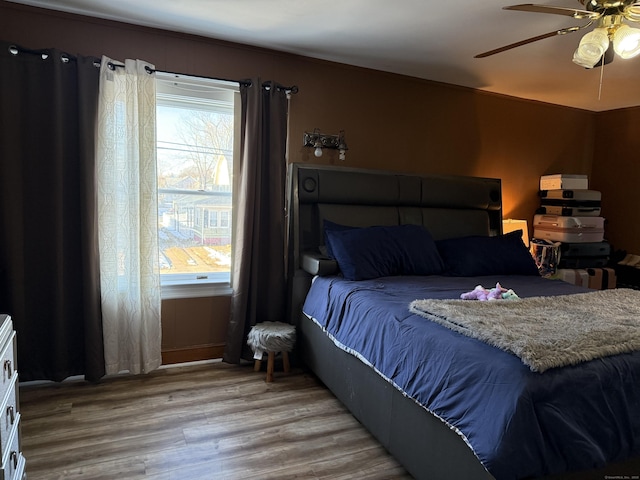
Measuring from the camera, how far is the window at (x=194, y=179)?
3.06 meters

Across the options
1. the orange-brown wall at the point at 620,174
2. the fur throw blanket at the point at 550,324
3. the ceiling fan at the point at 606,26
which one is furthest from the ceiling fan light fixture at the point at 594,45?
the orange-brown wall at the point at 620,174

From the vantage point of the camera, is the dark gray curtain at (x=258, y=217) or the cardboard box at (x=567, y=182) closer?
the dark gray curtain at (x=258, y=217)

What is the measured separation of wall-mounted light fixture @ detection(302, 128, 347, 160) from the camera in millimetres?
3363

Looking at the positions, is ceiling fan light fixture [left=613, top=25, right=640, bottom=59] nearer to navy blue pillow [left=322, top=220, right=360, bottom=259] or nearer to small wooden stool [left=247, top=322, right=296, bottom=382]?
navy blue pillow [left=322, top=220, right=360, bottom=259]

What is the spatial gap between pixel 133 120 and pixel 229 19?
2.94 ft

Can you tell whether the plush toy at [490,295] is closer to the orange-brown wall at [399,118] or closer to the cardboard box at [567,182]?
the orange-brown wall at [399,118]

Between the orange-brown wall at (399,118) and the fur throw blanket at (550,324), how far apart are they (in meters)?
1.90

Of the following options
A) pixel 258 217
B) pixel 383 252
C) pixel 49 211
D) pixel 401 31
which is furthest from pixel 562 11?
pixel 49 211

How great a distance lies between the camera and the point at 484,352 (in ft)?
5.10

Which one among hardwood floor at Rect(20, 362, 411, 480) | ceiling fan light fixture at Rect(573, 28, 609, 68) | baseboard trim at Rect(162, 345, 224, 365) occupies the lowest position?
hardwood floor at Rect(20, 362, 411, 480)

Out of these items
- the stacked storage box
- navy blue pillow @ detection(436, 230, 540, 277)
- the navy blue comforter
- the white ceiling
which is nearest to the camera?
the navy blue comforter

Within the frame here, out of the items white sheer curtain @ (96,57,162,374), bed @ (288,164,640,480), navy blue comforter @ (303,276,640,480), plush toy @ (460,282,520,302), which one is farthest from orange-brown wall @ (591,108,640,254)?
white sheer curtain @ (96,57,162,374)

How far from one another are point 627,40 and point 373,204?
198 centimetres

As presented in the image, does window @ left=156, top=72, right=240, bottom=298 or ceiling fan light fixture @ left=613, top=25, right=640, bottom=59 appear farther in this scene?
window @ left=156, top=72, right=240, bottom=298
